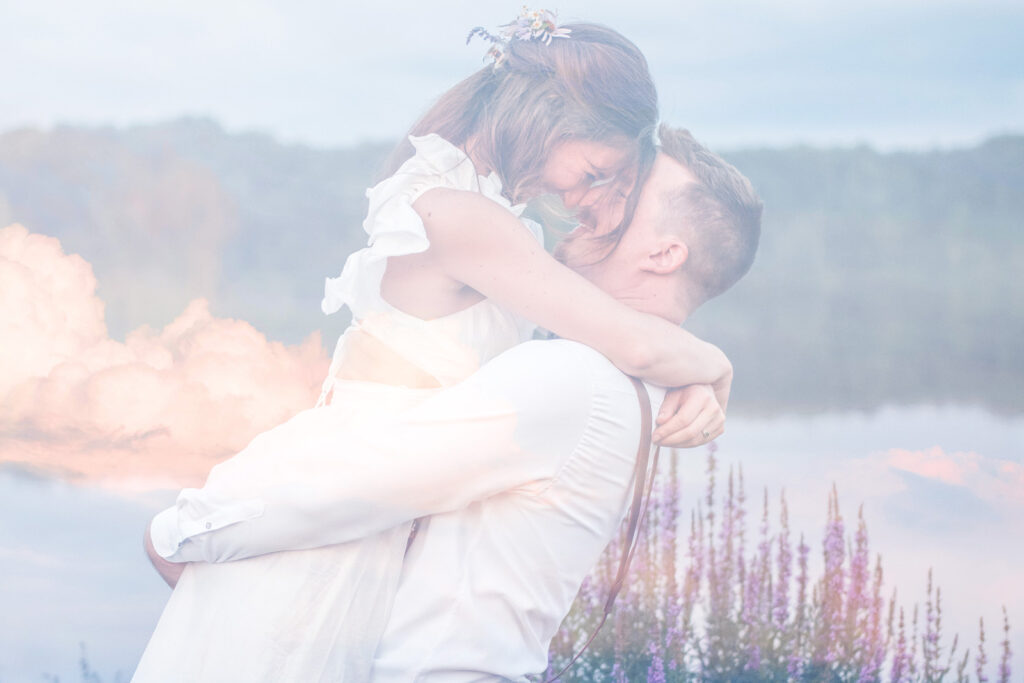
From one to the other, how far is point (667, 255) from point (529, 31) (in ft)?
1.56

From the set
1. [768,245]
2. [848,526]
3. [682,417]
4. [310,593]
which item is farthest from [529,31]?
[848,526]

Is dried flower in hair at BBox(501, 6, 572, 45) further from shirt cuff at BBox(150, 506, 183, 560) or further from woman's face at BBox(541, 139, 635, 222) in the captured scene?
shirt cuff at BBox(150, 506, 183, 560)

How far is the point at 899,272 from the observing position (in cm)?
248

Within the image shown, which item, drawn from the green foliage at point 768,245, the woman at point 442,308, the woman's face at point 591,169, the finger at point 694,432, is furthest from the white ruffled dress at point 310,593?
the green foliage at point 768,245

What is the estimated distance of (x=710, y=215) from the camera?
156 centimetres

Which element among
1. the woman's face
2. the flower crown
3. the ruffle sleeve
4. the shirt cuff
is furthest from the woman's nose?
the shirt cuff

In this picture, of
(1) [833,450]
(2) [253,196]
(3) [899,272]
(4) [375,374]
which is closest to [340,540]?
(4) [375,374]

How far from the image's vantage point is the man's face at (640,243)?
1569 mm

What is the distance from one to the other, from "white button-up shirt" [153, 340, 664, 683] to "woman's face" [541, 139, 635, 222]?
→ 14.7 inches

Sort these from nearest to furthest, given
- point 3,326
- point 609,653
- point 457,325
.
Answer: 1. point 457,325
2. point 3,326
3. point 609,653

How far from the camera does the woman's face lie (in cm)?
160

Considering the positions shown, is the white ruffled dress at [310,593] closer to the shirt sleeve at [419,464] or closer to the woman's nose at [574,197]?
the shirt sleeve at [419,464]

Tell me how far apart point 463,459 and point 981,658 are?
184cm

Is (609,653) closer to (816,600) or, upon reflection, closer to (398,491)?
(816,600)
